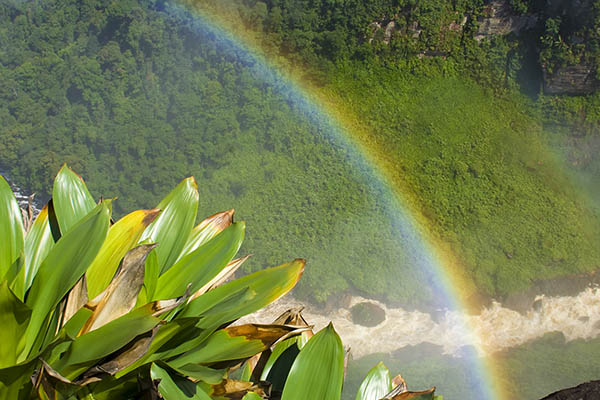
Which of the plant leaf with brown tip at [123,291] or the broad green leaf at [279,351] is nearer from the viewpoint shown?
the plant leaf with brown tip at [123,291]

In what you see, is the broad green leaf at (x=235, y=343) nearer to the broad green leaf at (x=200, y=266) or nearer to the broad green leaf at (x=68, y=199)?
the broad green leaf at (x=200, y=266)

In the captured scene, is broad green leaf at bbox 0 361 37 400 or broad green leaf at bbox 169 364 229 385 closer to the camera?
broad green leaf at bbox 0 361 37 400

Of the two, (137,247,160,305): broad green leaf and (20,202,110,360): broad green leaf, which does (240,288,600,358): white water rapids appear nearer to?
(137,247,160,305): broad green leaf

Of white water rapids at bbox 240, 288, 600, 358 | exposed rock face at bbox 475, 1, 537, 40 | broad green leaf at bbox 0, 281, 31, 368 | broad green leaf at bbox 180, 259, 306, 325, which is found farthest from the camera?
exposed rock face at bbox 475, 1, 537, 40

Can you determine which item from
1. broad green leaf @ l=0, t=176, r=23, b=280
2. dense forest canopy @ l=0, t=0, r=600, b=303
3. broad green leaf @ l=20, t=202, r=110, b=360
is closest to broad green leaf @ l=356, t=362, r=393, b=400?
broad green leaf @ l=20, t=202, r=110, b=360

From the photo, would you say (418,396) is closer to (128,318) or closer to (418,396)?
(418,396)

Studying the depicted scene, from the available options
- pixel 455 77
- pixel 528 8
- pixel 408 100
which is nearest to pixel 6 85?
pixel 408 100

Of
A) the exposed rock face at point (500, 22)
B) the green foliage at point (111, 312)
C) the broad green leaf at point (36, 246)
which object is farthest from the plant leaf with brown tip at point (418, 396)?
the exposed rock face at point (500, 22)
